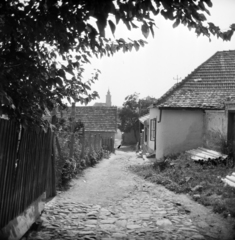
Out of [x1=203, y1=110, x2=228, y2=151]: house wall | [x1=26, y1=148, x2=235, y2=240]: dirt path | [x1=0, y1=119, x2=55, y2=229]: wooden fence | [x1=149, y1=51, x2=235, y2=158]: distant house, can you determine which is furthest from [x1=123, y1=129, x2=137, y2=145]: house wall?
[x1=0, y1=119, x2=55, y2=229]: wooden fence

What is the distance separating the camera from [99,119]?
→ 108ft

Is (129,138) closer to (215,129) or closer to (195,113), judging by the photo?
(195,113)

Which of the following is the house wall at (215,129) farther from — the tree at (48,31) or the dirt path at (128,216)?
the tree at (48,31)

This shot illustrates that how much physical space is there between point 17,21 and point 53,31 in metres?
0.42

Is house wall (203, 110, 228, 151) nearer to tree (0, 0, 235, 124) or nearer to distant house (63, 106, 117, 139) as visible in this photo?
tree (0, 0, 235, 124)

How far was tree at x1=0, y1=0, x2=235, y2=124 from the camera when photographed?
2641mm

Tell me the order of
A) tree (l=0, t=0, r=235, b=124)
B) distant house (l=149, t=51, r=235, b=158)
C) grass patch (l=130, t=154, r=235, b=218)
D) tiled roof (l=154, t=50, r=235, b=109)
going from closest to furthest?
tree (l=0, t=0, r=235, b=124), grass patch (l=130, t=154, r=235, b=218), distant house (l=149, t=51, r=235, b=158), tiled roof (l=154, t=50, r=235, b=109)

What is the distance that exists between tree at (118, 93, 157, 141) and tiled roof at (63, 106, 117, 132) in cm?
634

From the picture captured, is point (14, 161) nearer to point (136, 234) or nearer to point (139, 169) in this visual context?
point (136, 234)

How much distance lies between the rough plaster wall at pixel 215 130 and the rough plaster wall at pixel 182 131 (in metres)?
0.41

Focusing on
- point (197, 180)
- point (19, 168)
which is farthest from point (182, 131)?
point (19, 168)

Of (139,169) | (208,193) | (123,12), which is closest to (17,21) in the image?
(123,12)

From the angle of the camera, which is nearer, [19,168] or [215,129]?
[19,168]

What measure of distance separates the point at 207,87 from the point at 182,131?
284 cm
